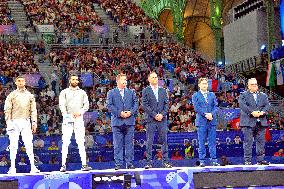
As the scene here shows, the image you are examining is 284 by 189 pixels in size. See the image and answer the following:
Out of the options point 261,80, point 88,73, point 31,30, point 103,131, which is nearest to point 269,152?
point 103,131

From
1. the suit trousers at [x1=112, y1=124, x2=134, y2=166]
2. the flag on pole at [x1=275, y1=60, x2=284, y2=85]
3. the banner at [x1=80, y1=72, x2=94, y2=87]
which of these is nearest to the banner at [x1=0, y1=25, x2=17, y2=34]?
the banner at [x1=80, y1=72, x2=94, y2=87]

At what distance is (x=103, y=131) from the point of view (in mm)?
23297

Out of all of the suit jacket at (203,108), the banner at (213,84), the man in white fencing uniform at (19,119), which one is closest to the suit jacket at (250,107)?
the suit jacket at (203,108)

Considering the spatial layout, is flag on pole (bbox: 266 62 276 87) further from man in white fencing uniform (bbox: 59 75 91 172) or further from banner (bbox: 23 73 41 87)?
man in white fencing uniform (bbox: 59 75 91 172)

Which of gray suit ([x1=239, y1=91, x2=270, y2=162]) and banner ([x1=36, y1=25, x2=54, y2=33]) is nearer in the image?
gray suit ([x1=239, y1=91, x2=270, y2=162])

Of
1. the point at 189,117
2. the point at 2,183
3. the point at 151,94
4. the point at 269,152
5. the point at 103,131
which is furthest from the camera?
the point at 189,117

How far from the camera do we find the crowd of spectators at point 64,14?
124ft

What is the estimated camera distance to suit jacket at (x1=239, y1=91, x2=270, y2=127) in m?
11.8

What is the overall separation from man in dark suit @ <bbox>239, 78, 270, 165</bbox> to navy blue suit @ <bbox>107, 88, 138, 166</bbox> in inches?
95.6

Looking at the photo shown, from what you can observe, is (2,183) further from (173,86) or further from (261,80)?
(261,80)

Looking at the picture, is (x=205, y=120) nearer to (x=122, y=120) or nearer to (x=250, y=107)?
(x=250, y=107)

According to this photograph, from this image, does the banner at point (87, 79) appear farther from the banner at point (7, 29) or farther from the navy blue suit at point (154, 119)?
the navy blue suit at point (154, 119)

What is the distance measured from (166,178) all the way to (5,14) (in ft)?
102

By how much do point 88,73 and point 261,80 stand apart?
1382 cm
